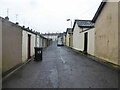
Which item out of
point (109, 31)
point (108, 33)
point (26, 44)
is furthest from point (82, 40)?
point (26, 44)

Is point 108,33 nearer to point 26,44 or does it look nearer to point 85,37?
point 26,44

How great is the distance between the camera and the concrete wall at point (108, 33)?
28.2 ft

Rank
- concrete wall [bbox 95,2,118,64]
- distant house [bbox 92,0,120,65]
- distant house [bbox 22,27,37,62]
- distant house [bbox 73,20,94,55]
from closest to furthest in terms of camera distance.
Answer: distant house [bbox 92,0,120,65] → concrete wall [bbox 95,2,118,64] → distant house [bbox 22,27,37,62] → distant house [bbox 73,20,94,55]

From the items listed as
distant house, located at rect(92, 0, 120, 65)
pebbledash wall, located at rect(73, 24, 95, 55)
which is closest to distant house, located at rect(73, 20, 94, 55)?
pebbledash wall, located at rect(73, 24, 95, 55)

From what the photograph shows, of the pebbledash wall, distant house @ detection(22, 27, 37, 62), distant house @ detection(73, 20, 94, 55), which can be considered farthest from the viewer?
distant house @ detection(73, 20, 94, 55)

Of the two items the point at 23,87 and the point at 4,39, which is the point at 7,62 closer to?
the point at 4,39

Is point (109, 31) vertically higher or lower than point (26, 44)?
higher

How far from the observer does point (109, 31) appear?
9.49 m

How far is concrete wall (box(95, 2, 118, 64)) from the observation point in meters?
8.59

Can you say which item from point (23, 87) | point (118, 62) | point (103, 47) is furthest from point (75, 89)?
point (103, 47)

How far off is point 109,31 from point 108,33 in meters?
0.22

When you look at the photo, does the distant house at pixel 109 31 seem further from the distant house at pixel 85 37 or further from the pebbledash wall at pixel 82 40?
the distant house at pixel 85 37

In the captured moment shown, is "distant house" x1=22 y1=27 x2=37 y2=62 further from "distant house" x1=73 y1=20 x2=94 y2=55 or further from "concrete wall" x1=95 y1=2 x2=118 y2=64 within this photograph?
"distant house" x1=73 y1=20 x2=94 y2=55

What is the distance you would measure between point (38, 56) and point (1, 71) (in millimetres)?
5206
